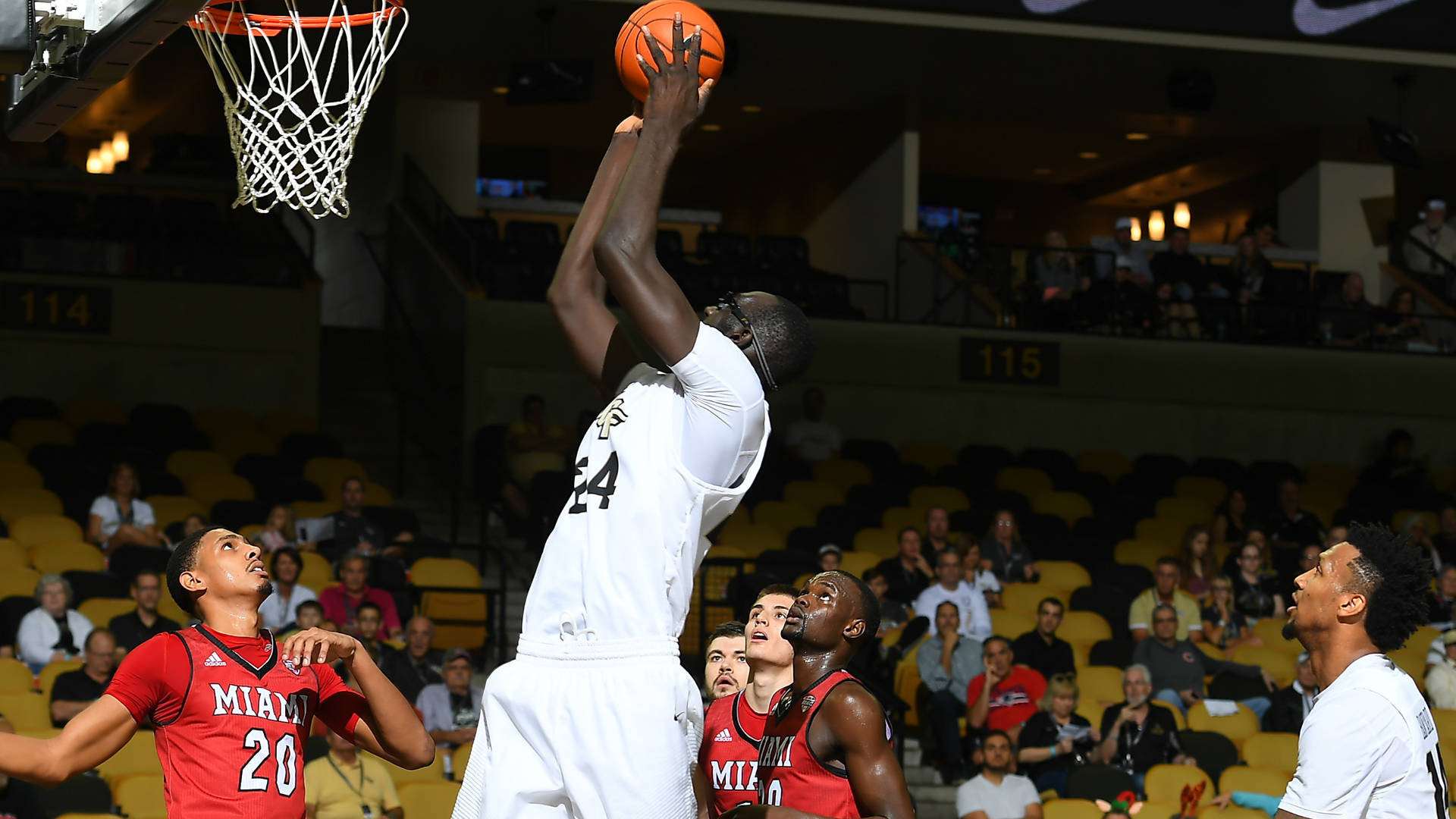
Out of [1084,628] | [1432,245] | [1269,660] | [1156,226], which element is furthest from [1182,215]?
[1269,660]

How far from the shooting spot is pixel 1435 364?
52.1ft

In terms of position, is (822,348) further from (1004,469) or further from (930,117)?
(930,117)

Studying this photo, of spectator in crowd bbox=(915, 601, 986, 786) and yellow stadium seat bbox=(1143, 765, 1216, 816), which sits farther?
spectator in crowd bbox=(915, 601, 986, 786)

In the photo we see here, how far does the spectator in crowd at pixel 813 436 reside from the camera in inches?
546

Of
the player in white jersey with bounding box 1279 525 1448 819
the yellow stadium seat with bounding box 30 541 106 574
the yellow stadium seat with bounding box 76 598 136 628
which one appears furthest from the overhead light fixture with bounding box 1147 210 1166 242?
the player in white jersey with bounding box 1279 525 1448 819

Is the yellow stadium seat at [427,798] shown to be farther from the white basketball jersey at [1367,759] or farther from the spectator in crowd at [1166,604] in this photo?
the white basketball jersey at [1367,759]

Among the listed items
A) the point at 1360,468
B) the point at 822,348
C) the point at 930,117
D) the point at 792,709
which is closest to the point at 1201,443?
the point at 1360,468

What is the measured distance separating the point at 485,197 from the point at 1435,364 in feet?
31.0

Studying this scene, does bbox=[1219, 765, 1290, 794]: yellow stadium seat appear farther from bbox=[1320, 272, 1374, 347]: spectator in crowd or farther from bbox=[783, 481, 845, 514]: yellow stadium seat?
bbox=[1320, 272, 1374, 347]: spectator in crowd

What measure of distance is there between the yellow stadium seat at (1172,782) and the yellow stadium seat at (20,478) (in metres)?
7.23

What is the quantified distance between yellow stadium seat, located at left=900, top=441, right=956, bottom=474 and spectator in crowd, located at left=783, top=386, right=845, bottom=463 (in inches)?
26.2

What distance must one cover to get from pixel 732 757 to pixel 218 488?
7.56 m

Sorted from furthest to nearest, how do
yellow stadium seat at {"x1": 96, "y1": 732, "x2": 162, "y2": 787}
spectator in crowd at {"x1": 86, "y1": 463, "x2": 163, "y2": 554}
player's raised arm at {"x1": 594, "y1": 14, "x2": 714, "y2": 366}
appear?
1. spectator in crowd at {"x1": 86, "y1": 463, "x2": 163, "y2": 554}
2. yellow stadium seat at {"x1": 96, "y1": 732, "x2": 162, "y2": 787}
3. player's raised arm at {"x1": 594, "y1": 14, "x2": 714, "y2": 366}

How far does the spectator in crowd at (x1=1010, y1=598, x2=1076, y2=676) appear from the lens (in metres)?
9.88
